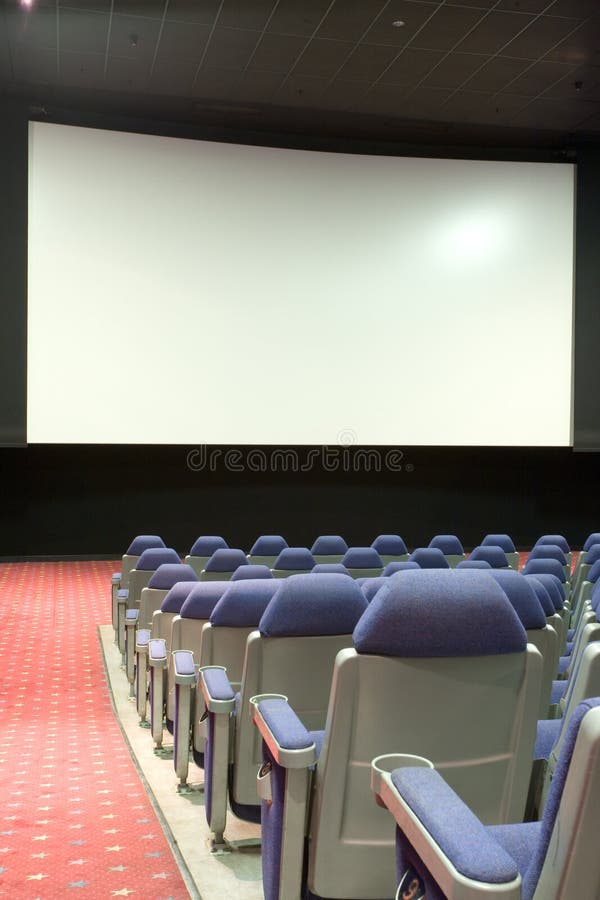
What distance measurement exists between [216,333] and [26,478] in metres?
3.15

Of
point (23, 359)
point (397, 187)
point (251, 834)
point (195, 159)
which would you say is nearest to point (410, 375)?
point (397, 187)

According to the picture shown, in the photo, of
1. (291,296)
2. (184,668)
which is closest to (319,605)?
(184,668)

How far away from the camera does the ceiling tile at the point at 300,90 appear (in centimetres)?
1085

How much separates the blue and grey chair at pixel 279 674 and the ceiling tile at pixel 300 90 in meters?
9.49

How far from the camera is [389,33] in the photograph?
970 cm

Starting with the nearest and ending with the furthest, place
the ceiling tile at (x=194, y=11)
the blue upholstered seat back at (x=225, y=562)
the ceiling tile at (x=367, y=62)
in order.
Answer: the blue upholstered seat back at (x=225, y=562) < the ceiling tile at (x=194, y=11) < the ceiling tile at (x=367, y=62)

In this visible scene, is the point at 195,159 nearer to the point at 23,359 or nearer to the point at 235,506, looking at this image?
the point at 23,359

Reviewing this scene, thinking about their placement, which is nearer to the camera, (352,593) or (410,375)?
(352,593)

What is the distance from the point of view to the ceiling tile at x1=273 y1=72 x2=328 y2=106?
35.6ft

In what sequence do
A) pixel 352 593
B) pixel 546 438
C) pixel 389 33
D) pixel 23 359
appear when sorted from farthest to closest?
pixel 546 438 → pixel 23 359 → pixel 389 33 → pixel 352 593

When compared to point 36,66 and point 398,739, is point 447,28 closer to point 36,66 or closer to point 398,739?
point 36,66

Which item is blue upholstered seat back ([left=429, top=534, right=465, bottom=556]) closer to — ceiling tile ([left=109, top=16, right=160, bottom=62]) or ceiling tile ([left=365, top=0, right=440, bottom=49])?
ceiling tile ([left=365, top=0, right=440, bottom=49])

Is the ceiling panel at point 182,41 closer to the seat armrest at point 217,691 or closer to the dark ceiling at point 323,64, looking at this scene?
the dark ceiling at point 323,64

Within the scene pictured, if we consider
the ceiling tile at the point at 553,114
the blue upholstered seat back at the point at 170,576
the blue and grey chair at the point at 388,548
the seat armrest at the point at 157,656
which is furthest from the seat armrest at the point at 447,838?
the ceiling tile at the point at 553,114
